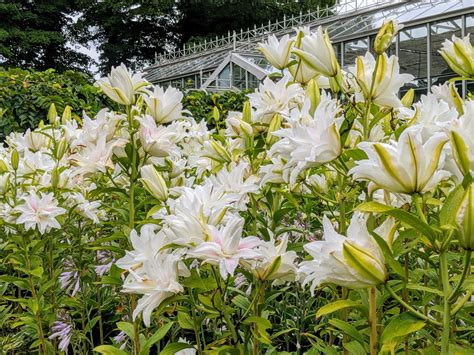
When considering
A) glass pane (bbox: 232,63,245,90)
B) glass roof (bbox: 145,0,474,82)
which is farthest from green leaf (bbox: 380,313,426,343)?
glass pane (bbox: 232,63,245,90)

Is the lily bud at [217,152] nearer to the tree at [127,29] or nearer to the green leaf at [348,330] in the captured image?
the green leaf at [348,330]

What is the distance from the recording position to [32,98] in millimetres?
5883

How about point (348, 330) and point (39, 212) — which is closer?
point (348, 330)

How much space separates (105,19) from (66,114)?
2081cm

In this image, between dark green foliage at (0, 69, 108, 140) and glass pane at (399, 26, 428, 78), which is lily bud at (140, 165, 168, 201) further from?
glass pane at (399, 26, 428, 78)

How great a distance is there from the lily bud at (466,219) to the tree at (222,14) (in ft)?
72.0

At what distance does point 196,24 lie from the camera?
23.2 meters

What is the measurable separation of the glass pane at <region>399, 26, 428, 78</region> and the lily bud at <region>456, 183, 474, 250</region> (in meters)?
8.53

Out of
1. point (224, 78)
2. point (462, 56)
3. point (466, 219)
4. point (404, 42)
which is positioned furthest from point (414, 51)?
point (466, 219)

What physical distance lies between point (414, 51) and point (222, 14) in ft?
48.7

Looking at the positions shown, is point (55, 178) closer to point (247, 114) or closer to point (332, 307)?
point (247, 114)

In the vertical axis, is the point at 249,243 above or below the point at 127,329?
above

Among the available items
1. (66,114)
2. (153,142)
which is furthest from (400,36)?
(153,142)

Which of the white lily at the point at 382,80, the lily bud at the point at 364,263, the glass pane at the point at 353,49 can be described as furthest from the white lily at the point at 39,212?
the glass pane at the point at 353,49
